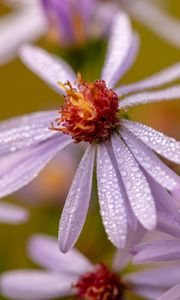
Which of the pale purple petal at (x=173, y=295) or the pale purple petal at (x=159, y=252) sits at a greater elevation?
the pale purple petal at (x=159, y=252)

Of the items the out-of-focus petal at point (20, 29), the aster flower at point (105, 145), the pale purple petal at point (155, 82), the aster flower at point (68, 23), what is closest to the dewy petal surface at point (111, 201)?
the aster flower at point (105, 145)

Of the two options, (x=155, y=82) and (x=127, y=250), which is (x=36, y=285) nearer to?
(x=127, y=250)

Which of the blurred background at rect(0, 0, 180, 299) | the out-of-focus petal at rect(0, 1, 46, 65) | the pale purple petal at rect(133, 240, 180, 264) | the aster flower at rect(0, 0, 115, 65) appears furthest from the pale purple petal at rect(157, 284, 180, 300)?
the out-of-focus petal at rect(0, 1, 46, 65)

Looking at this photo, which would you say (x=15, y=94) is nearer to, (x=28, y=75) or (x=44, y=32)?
(x=28, y=75)

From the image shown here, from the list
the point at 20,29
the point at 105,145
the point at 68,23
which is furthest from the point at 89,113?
the point at 20,29

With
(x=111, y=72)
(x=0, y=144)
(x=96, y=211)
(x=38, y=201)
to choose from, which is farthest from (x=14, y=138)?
(x=38, y=201)

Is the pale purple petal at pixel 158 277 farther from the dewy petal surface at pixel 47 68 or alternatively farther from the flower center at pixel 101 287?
the dewy petal surface at pixel 47 68
